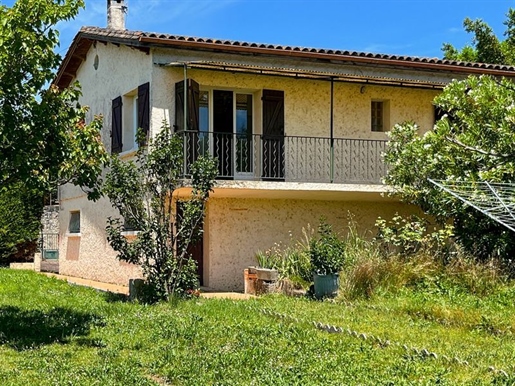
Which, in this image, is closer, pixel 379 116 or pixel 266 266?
pixel 266 266

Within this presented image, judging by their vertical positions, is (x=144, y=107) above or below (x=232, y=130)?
above

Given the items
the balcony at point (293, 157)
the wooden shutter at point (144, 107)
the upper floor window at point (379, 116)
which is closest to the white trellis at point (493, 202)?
the balcony at point (293, 157)

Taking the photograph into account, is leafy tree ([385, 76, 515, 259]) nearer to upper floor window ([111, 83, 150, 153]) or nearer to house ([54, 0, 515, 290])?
house ([54, 0, 515, 290])

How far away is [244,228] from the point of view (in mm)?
14641

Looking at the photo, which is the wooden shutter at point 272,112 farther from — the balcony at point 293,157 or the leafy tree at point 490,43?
the leafy tree at point 490,43

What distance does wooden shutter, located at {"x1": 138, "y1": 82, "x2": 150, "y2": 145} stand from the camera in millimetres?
13625

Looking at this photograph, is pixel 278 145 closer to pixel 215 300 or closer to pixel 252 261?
pixel 252 261

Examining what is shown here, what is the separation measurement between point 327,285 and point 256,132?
4.71 metres

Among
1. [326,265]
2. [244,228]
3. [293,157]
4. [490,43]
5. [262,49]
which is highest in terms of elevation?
→ [490,43]

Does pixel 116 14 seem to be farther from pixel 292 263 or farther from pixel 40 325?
pixel 40 325

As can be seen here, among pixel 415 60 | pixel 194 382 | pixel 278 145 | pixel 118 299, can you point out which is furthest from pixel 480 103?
pixel 194 382

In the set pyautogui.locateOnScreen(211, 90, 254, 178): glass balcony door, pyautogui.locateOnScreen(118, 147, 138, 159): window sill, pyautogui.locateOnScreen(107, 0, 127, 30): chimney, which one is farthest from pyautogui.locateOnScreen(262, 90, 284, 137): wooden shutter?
pyautogui.locateOnScreen(107, 0, 127, 30): chimney

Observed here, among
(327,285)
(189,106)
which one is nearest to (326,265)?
(327,285)

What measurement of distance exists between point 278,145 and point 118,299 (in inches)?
198
